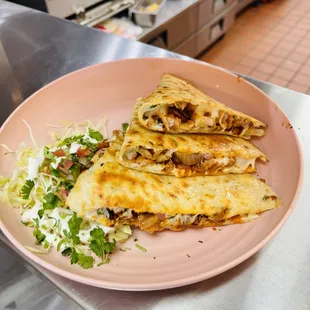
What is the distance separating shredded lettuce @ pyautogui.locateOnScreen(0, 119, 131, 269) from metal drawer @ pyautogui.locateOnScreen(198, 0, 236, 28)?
2.57 meters

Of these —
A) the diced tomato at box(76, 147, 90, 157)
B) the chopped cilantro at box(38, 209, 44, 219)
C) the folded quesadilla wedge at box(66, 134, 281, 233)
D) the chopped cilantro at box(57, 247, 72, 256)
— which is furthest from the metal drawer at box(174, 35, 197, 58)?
the chopped cilantro at box(57, 247, 72, 256)

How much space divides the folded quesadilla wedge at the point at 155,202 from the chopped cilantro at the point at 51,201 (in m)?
0.08

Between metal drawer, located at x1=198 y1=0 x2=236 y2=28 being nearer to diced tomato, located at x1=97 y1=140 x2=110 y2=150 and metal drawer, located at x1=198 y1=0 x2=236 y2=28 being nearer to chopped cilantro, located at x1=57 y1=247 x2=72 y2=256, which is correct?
diced tomato, located at x1=97 y1=140 x2=110 y2=150

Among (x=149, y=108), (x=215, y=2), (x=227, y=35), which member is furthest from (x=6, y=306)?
(x=227, y=35)

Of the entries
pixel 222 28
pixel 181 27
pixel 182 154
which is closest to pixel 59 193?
pixel 182 154

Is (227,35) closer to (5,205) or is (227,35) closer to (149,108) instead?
(149,108)

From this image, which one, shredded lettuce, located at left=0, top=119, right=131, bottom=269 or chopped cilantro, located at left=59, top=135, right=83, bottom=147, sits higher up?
chopped cilantro, located at left=59, top=135, right=83, bottom=147

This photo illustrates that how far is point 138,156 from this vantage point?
116cm

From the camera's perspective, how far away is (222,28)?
4.04 meters

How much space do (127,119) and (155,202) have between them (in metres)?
0.49

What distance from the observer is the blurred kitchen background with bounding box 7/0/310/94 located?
2.93 metres

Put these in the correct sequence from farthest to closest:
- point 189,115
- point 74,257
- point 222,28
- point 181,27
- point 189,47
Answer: point 222,28, point 189,47, point 181,27, point 189,115, point 74,257

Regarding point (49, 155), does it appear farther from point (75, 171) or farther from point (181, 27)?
point (181, 27)

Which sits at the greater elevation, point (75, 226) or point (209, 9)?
→ point (75, 226)
